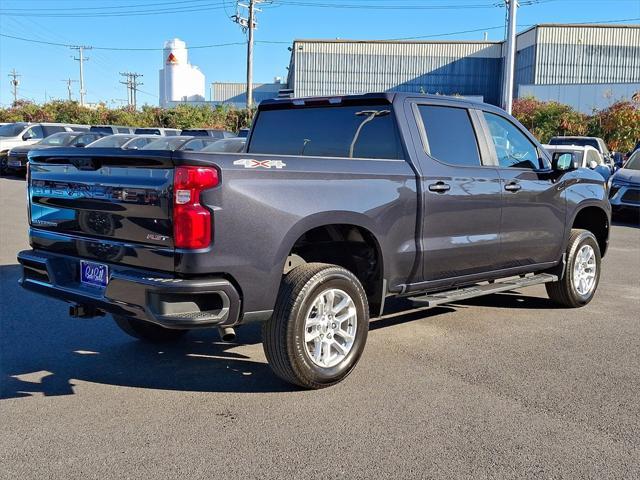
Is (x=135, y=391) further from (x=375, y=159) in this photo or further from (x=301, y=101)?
(x=301, y=101)

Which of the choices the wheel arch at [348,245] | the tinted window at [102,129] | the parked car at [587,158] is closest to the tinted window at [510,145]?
the wheel arch at [348,245]

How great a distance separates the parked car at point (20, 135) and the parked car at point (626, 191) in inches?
798

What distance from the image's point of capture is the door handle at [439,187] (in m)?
5.34

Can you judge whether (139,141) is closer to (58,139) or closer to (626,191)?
(58,139)

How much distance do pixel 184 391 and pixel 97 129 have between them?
28195mm

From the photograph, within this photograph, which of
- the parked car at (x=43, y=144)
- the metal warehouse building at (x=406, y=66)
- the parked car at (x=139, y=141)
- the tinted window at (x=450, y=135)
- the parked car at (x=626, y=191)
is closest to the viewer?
the tinted window at (x=450, y=135)

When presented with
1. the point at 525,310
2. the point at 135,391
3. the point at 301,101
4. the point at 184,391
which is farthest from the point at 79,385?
the point at 525,310

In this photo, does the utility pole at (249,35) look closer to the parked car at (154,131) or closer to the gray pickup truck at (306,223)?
the parked car at (154,131)

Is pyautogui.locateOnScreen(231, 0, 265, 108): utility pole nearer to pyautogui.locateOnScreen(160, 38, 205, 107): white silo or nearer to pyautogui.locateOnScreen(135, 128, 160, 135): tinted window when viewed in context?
pyautogui.locateOnScreen(135, 128, 160, 135): tinted window

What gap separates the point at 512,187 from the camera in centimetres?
612

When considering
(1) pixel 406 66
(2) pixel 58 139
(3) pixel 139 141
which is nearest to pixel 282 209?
(3) pixel 139 141

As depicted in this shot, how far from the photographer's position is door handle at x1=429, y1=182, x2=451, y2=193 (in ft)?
17.5

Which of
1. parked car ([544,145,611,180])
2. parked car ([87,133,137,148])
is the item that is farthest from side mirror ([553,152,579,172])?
parked car ([87,133,137,148])

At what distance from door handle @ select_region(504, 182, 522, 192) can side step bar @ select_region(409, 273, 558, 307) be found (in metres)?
0.85
